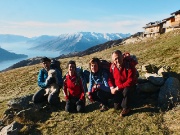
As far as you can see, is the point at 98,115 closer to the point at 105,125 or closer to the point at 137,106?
the point at 105,125

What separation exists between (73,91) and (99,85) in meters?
1.57

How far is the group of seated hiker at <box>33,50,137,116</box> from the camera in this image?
1102 centimetres

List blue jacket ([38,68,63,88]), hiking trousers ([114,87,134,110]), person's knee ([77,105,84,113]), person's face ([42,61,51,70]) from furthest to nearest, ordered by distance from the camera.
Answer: blue jacket ([38,68,63,88])
person's face ([42,61,51,70])
person's knee ([77,105,84,113])
hiking trousers ([114,87,134,110])

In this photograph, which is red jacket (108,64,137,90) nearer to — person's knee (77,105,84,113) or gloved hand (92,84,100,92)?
gloved hand (92,84,100,92)

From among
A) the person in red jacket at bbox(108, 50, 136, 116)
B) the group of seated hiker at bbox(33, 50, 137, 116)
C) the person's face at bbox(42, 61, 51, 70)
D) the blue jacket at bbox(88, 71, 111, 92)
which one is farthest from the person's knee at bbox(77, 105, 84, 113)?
the person's face at bbox(42, 61, 51, 70)

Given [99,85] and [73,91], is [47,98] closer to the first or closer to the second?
[73,91]

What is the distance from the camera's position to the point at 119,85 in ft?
36.8

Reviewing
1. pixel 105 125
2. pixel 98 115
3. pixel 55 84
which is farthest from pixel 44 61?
pixel 105 125

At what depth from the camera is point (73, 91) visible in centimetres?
1270

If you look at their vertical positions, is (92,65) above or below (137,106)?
above

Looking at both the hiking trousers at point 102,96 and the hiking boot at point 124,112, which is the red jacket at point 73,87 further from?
the hiking boot at point 124,112

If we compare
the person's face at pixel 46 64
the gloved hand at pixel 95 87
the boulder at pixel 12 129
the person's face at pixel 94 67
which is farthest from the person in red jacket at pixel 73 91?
the boulder at pixel 12 129

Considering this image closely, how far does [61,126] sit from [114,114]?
8.10 feet

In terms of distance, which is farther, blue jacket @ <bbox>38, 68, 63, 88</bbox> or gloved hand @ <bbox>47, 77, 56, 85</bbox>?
blue jacket @ <bbox>38, 68, 63, 88</bbox>
